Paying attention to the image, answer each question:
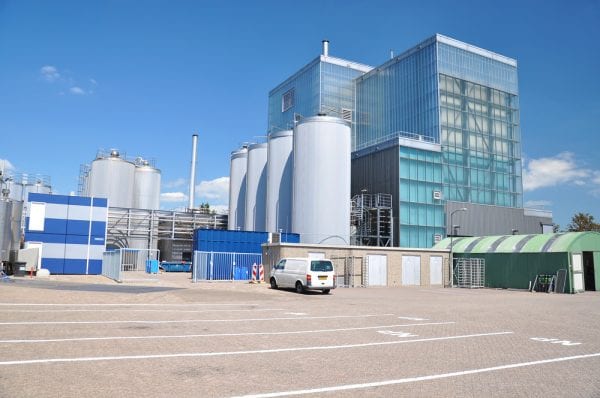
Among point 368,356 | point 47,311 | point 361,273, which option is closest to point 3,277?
point 47,311

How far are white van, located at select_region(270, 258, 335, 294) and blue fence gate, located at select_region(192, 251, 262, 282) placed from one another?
748 centimetres

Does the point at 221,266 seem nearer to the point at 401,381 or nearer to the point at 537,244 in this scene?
the point at 537,244

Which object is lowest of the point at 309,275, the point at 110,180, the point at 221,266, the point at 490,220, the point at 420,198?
the point at 309,275

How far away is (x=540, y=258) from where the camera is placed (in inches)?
1391

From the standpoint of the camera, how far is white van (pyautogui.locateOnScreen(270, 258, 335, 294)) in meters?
24.7

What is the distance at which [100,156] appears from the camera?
189 feet

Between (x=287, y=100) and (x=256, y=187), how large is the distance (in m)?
22.8

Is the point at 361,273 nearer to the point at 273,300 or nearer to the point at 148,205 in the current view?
the point at 273,300

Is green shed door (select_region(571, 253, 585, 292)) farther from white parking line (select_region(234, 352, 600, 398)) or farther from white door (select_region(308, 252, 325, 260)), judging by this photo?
white parking line (select_region(234, 352, 600, 398))

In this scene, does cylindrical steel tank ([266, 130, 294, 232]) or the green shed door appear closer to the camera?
the green shed door

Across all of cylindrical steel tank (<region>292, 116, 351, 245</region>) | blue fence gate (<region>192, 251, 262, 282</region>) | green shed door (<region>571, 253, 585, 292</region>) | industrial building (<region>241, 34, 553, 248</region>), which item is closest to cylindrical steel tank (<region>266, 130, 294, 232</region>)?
industrial building (<region>241, 34, 553, 248</region>)

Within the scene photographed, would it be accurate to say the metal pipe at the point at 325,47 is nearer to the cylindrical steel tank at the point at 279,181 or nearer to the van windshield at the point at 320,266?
the cylindrical steel tank at the point at 279,181

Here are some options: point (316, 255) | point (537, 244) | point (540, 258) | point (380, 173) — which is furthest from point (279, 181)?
point (540, 258)

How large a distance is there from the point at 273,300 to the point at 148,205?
1790 inches
